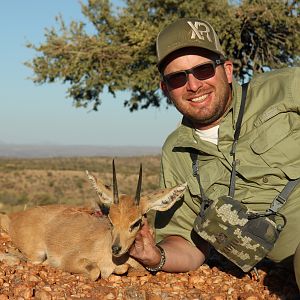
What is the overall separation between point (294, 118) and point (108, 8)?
539 inches

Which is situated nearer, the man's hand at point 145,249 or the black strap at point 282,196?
the black strap at point 282,196

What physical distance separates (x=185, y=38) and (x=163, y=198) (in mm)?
1769

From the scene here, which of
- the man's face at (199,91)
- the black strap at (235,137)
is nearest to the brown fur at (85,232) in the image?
the black strap at (235,137)

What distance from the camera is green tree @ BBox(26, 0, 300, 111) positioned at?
688 inches

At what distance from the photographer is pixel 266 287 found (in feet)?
20.5

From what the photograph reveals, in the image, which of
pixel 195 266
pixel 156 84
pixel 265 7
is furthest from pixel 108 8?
pixel 195 266

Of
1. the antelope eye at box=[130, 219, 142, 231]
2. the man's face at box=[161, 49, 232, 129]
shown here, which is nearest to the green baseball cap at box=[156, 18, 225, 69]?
the man's face at box=[161, 49, 232, 129]

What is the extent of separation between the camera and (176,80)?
20.4 feet

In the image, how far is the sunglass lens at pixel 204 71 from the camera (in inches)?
241

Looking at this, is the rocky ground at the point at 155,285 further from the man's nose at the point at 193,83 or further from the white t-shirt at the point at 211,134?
the man's nose at the point at 193,83

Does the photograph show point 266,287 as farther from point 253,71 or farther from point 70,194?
point 70,194

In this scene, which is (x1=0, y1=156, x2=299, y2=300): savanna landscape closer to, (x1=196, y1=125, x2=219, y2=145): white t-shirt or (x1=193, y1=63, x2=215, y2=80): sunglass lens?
(x1=196, y1=125, x2=219, y2=145): white t-shirt

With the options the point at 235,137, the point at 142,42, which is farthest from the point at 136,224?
the point at 142,42

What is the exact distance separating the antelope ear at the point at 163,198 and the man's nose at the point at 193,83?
1.06 metres
